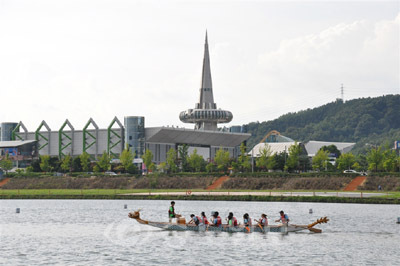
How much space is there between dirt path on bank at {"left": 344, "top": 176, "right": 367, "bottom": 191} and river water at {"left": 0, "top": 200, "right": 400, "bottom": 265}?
38744mm

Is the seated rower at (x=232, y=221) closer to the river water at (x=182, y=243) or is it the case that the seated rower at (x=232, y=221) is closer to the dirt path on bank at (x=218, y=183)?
the river water at (x=182, y=243)

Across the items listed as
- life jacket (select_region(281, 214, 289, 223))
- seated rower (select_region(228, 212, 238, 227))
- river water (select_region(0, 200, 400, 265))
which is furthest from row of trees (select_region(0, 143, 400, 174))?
seated rower (select_region(228, 212, 238, 227))

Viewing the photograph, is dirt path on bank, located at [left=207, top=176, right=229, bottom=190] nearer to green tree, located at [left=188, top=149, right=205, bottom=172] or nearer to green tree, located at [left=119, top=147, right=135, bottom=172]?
green tree, located at [left=188, top=149, right=205, bottom=172]

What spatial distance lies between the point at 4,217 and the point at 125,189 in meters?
55.8

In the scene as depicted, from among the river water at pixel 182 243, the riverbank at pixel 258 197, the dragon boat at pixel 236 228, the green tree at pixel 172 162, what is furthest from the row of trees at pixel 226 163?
the dragon boat at pixel 236 228

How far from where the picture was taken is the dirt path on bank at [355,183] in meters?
119

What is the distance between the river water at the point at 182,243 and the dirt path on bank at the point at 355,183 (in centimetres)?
3874

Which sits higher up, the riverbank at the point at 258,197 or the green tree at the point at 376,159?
the green tree at the point at 376,159

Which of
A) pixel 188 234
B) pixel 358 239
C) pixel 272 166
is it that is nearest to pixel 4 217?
pixel 188 234

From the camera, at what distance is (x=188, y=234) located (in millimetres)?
58375

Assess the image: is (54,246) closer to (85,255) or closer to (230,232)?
(85,255)

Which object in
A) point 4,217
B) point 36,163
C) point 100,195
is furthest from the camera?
point 36,163

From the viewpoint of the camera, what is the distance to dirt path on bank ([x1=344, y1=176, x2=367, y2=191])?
119375 millimetres

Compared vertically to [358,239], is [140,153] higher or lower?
higher
